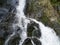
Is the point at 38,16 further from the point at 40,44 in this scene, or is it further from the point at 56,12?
the point at 40,44

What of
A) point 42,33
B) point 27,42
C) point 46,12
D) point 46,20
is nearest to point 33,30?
point 42,33

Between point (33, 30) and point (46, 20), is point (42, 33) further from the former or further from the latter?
point (46, 20)

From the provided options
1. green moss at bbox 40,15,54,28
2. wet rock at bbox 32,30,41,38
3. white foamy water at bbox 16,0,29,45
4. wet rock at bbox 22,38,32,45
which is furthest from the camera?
green moss at bbox 40,15,54,28

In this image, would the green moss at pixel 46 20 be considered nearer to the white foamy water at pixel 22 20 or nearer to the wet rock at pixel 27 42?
the white foamy water at pixel 22 20

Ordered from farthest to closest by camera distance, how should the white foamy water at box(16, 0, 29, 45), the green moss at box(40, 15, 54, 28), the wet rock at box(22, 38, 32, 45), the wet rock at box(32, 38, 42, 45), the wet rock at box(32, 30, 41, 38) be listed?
the green moss at box(40, 15, 54, 28)
the white foamy water at box(16, 0, 29, 45)
the wet rock at box(32, 30, 41, 38)
the wet rock at box(32, 38, 42, 45)
the wet rock at box(22, 38, 32, 45)

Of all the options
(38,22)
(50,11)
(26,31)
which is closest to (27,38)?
(26,31)

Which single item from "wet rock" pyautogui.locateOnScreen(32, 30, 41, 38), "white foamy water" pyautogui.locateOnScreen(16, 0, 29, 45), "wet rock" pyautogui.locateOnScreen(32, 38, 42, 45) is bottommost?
"wet rock" pyautogui.locateOnScreen(32, 38, 42, 45)

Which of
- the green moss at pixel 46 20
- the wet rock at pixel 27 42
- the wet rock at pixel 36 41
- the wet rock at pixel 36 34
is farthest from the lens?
the green moss at pixel 46 20

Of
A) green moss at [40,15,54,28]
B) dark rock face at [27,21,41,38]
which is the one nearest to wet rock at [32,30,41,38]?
dark rock face at [27,21,41,38]

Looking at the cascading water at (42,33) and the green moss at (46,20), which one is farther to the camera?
the green moss at (46,20)

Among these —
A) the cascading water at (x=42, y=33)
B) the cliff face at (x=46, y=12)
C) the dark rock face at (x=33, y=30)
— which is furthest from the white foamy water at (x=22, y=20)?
the cliff face at (x=46, y=12)

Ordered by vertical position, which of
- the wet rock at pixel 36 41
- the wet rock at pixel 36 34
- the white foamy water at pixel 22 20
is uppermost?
the white foamy water at pixel 22 20

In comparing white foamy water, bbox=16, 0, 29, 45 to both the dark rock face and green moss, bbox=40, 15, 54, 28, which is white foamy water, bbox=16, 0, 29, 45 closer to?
the dark rock face
